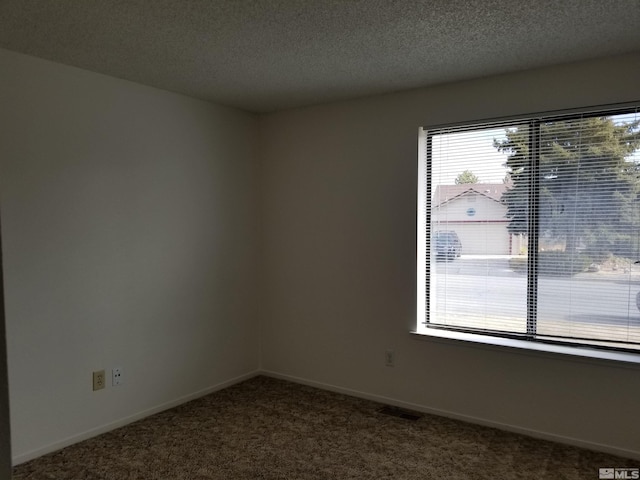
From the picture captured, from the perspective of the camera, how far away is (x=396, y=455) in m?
2.95

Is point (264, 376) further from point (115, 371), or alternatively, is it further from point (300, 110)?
point (300, 110)

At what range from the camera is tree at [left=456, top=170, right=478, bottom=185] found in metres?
3.47

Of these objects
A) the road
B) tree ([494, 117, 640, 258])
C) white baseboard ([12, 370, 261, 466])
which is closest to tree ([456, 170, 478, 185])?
tree ([494, 117, 640, 258])

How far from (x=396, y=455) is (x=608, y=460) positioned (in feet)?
4.00

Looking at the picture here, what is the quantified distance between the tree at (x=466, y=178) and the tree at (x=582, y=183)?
0.79 ft

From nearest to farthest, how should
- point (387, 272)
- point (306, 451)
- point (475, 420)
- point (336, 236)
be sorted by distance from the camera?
point (306, 451) < point (475, 420) < point (387, 272) < point (336, 236)

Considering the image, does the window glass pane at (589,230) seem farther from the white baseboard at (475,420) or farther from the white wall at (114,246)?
the white wall at (114,246)

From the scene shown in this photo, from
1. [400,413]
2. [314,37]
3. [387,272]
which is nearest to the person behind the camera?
[314,37]

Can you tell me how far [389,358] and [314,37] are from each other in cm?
238

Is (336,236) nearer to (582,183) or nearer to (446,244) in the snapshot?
(446,244)

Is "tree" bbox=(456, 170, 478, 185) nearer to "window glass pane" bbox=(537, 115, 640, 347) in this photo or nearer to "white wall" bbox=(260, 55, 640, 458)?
"white wall" bbox=(260, 55, 640, 458)

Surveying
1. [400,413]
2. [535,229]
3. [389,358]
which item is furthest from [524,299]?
[400,413]

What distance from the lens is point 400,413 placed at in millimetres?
3598

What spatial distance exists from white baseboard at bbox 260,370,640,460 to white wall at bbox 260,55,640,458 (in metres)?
0.02
